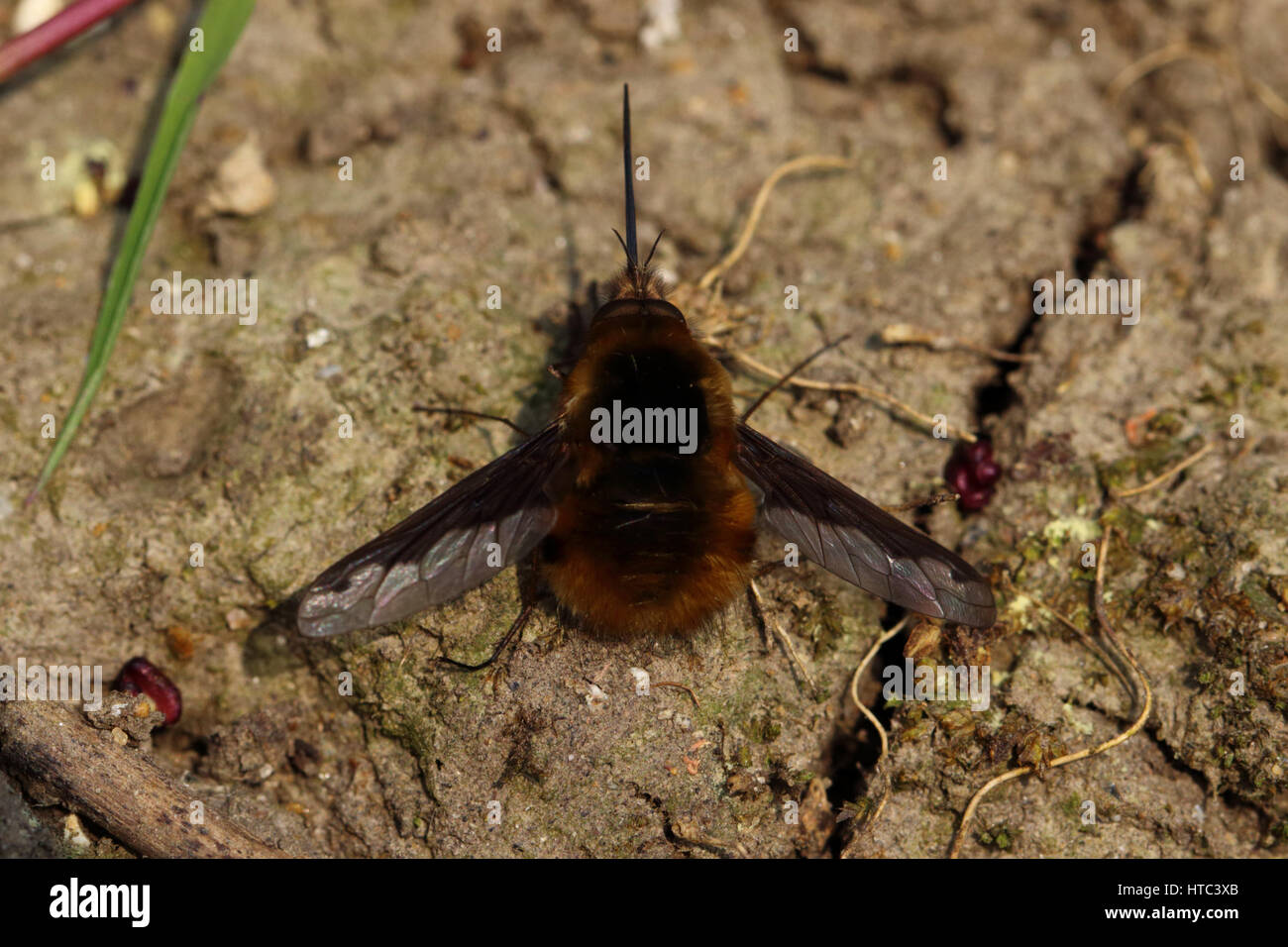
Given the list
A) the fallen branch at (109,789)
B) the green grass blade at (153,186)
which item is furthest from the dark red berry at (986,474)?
the green grass blade at (153,186)

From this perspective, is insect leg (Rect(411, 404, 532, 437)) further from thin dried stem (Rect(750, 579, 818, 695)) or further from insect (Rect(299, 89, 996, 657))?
thin dried stem (Rect(750, 579, 818, 695))

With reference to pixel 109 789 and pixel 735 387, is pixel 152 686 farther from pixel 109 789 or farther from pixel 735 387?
pixel 735 387

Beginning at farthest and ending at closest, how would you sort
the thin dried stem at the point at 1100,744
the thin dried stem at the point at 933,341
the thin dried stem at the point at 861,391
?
the thin dried stem at the point at 933,341, the thin dried stem at the point at 861,391, the thin dried stem at the point at 1100,744

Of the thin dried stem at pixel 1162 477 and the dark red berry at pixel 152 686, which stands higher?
the thin dried stem at pixel 1162 477

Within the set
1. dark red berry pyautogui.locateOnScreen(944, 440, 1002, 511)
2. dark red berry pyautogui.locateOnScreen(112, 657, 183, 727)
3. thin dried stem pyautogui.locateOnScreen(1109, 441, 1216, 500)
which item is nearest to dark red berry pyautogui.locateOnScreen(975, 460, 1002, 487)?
dark red berry pyautogui.locateOnScreen(944, 440, 1002, 511)

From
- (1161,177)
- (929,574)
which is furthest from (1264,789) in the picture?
(1161,177)

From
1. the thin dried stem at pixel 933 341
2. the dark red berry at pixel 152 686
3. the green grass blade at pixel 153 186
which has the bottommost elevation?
the dark red berry at pixel 152 686

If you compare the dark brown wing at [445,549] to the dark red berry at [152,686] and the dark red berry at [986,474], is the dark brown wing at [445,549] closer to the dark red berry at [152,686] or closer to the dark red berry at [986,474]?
the dark red berry at [152,686]
